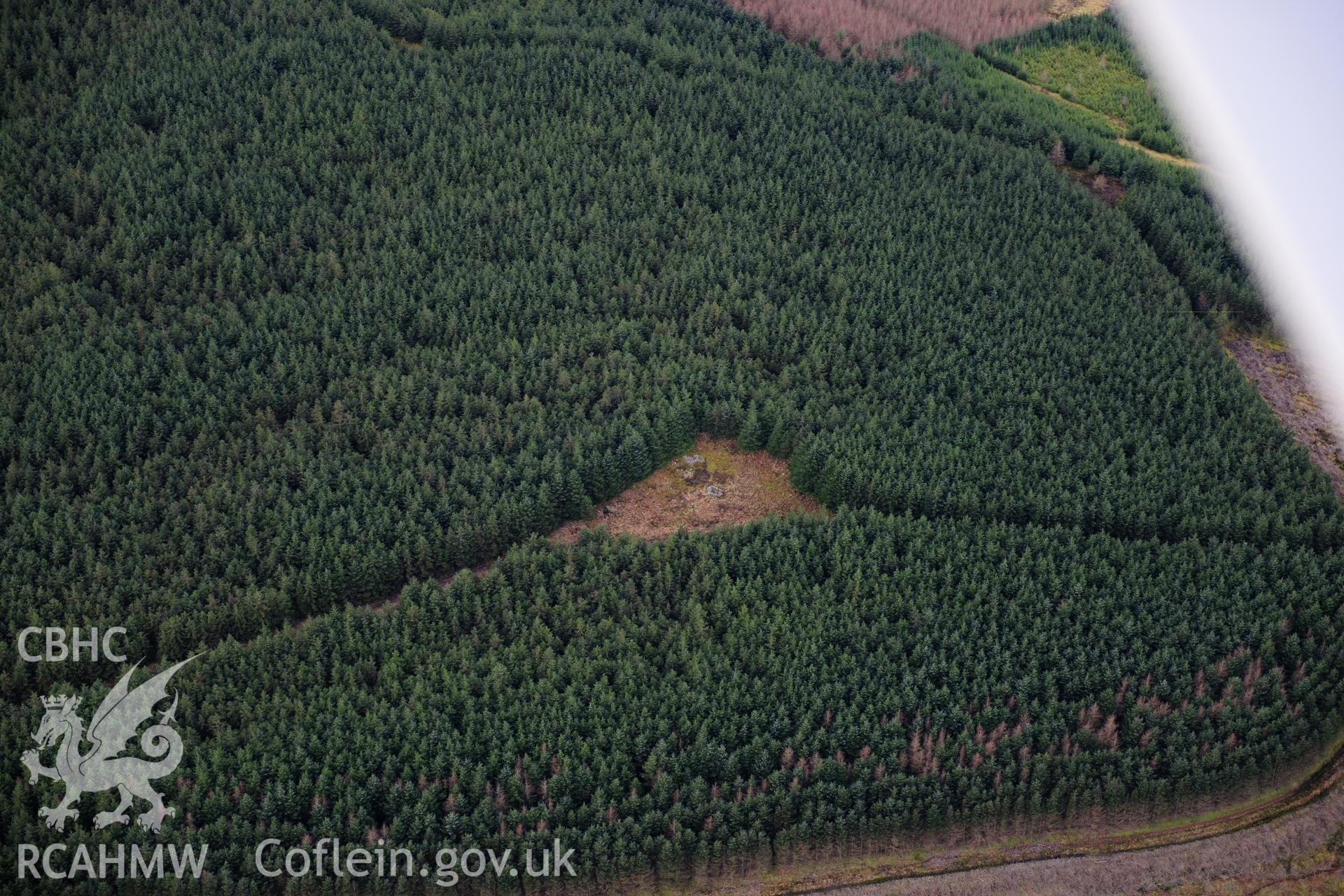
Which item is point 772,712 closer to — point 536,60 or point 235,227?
point 235,227

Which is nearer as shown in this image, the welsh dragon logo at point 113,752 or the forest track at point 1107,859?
the welsh dragon logo at point 113,752

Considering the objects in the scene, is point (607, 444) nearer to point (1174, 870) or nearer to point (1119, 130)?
point (1174, 870)

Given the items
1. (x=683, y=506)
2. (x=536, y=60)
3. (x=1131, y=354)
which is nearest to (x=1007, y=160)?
(x=1131, y=354)

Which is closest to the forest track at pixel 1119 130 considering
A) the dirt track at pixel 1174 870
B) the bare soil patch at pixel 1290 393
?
the bare soil patch at pixel 1290 393

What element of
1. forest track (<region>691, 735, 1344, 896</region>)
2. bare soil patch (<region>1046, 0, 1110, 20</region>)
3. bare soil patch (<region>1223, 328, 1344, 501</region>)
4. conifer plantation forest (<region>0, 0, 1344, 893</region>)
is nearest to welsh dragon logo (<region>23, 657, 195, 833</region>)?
conifer plantation forest (<region>0, 0, 1344, 893</region>)

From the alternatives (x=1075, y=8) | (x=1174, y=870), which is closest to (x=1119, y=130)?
(x=1075, y=8)

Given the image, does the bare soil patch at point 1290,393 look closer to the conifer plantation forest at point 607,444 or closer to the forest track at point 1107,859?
the conifer plantation forest at point 607,444
